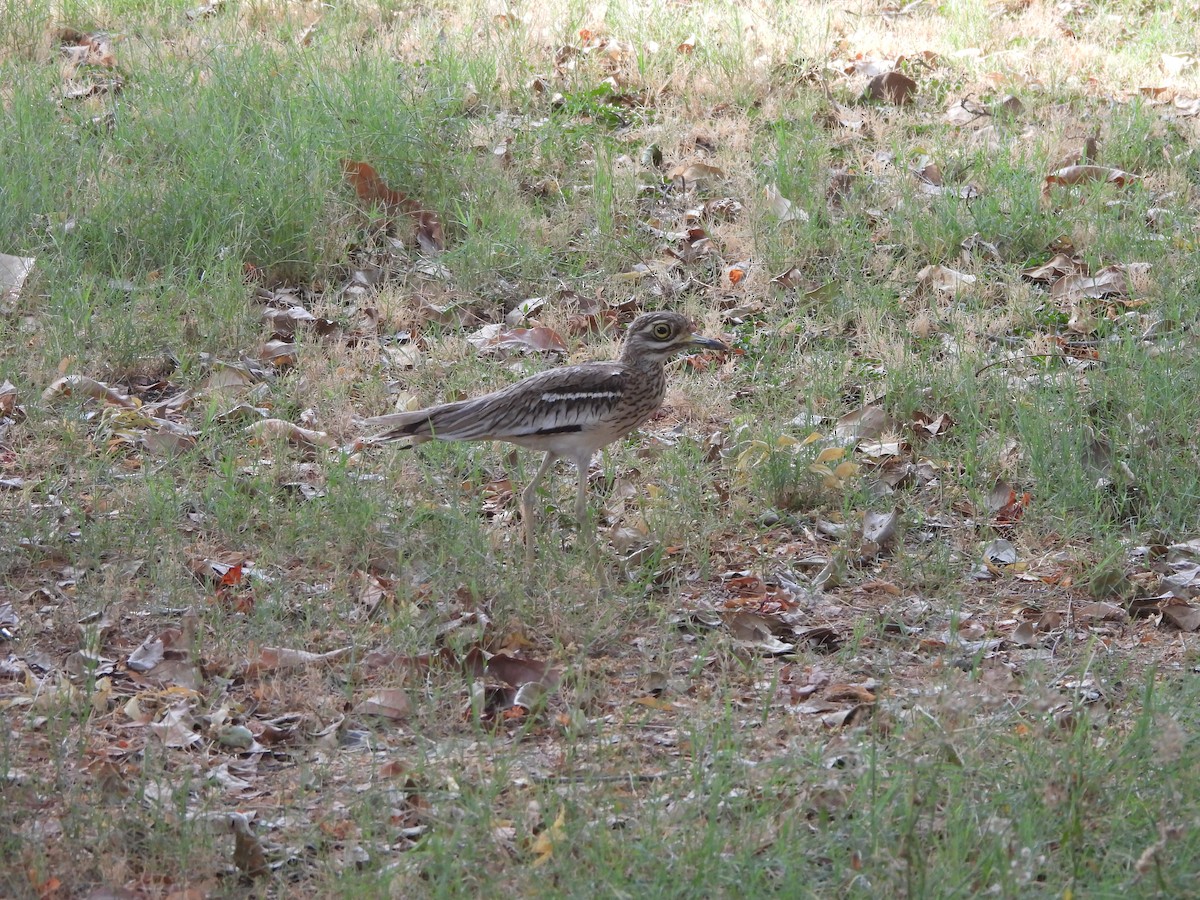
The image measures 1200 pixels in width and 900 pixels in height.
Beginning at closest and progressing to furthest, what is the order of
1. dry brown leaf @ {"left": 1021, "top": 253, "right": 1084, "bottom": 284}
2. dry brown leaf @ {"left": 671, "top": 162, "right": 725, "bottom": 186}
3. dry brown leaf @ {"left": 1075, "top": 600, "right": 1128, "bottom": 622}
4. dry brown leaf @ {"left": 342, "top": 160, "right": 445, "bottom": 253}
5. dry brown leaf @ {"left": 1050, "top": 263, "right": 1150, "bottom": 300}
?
dry brown leaf @ {"left": 1075, "top": 600, "right": 1128, "bottom": 622} < dry brown leaf @ {"left": 1050, "top": 263, "right": 1150, "bottom": 300} < dry brown leaf @ {"left": 1021, "top": 253, "right": 1084, "bottom": 284} < dry brown leaf @ {"left": 342, "top": 160, "right": 445, "bottom": 253} < dry brown leaf @ {"left": 671, "top": 162, "right": 725, "bottom": 186}

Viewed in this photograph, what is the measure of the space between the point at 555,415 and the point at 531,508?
34 cm

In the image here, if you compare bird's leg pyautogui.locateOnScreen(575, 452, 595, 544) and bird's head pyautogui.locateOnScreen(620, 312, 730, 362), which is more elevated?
bird's head pyautogui.locateOnScreen(620, 312, 730, 362)

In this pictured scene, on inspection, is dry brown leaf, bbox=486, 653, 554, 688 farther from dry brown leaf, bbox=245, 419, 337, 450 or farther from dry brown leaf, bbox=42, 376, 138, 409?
dry brown leaf, bbox=42, 376, 138, 409

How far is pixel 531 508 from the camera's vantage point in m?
4.97

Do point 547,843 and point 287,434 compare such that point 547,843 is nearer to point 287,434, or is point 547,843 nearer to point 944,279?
point 287,434

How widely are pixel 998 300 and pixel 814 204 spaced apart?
45.5 inches

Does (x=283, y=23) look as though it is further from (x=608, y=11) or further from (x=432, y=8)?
(x=608, y=11)

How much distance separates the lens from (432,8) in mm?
9711

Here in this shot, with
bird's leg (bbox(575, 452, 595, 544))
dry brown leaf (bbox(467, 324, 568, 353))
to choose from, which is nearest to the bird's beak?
bird's leg (bbox(575, 452, 595, 544))

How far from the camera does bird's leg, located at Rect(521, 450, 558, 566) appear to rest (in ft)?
15.9

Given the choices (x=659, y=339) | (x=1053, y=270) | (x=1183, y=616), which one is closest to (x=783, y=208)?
(x=1053, y=270)

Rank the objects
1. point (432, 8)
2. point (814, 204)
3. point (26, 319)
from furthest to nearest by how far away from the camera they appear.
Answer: point (432, 8) < point (814, 204) < point (26, 319)

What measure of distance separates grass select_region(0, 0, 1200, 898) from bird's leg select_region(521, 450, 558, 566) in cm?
9

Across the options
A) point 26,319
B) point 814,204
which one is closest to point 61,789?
point 26,319
